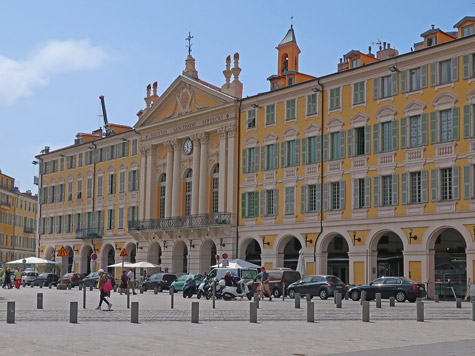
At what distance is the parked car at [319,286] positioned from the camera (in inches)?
1612

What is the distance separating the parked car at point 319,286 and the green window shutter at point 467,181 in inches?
310

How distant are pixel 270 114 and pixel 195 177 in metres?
8.56

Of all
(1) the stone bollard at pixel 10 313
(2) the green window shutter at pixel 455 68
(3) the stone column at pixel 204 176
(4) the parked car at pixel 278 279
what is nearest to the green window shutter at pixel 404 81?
(2) the green window shutter at pixel 455 68

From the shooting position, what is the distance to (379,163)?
45.3m

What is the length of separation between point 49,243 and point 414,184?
4502cm

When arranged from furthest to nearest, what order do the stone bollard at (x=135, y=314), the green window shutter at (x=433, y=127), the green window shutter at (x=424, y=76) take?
the green window shutter at (x=424, y=76) → the green window shutter at (x=433, y=127) → the stone bollard at (x=135, y=314)

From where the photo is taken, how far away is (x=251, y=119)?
2165 inches

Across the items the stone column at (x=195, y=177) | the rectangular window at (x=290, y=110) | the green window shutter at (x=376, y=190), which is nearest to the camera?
the green window shutter at (x=376, y=190)

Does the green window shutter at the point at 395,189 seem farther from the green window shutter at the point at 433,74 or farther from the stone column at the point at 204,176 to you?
the stone column at the point at 204,176

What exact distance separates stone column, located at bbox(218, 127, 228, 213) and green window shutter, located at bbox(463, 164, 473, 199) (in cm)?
1978

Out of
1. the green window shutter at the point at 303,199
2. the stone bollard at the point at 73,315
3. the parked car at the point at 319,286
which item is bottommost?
the stone bollard at the point at 73,315

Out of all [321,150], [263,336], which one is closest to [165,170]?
[321,150]

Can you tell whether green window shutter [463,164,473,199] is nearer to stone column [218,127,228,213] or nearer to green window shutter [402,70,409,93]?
green window shutter [402,70,409,93]

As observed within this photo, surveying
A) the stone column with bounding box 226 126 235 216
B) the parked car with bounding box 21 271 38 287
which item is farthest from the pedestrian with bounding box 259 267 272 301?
the parked car with bounding box 21 271 38 287
